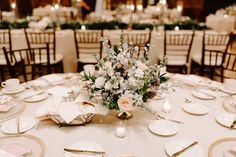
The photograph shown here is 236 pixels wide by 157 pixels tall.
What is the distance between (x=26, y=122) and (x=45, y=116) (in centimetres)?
11

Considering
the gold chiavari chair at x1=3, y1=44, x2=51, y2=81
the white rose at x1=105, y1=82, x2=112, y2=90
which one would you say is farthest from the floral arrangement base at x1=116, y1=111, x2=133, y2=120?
the gold chiavari chair at x1=3, y1=44, x2=51, y2=81

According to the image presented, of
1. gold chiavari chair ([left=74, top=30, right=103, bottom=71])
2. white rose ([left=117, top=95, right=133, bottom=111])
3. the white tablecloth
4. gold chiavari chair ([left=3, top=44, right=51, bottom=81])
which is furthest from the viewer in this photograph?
the white tablecloth

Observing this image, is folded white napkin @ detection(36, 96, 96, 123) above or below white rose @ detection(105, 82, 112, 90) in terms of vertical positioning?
below

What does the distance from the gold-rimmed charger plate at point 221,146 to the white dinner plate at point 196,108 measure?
33 centimetres

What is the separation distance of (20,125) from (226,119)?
1.23m

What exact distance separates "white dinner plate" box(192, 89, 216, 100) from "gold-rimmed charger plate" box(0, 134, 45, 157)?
117 centimetres

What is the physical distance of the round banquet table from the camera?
1394mm

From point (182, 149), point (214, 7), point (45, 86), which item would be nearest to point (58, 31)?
point (45, 86)

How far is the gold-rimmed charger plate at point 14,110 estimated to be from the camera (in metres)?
1.72

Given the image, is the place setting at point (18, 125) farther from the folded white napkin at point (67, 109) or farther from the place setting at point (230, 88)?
the place setting at point (230, 88)

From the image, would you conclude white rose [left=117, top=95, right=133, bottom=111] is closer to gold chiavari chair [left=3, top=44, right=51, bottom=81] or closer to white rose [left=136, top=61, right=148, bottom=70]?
white rose [left=136, top=61, right=148, bottom=70]

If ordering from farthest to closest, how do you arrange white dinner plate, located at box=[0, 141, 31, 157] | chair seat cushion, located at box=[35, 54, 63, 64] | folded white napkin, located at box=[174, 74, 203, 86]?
chair seat cushion, located at box=[35, 54, 63, 64] < folded white napkin, located at box=[174, 74, 203, 86] < white dinner plate, located at box=[0, 141, 31, 157]

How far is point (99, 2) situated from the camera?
774 centimetres

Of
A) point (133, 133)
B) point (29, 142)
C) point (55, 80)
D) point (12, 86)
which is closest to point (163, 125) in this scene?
point (133, 133)
